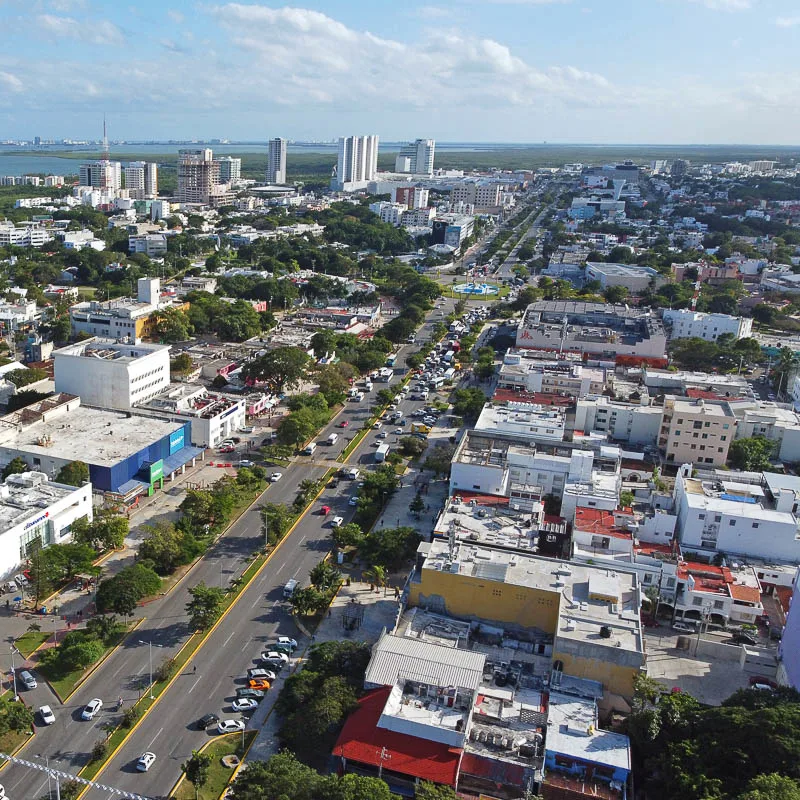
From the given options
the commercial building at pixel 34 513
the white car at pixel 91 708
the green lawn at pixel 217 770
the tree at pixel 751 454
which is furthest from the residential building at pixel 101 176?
the green lawn at pixel 217 770

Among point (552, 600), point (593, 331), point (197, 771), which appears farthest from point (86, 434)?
point (593, 331)

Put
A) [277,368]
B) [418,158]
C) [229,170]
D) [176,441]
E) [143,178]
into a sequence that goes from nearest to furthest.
A: [176,441] < [277,368] < [143,178] < [229,170] < [418,158]

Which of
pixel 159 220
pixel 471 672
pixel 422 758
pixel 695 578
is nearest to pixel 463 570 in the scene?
pixel 471 672

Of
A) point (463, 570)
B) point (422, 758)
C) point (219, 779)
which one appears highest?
point (463, 570)

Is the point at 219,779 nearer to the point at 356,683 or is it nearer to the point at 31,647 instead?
the point at 356,683

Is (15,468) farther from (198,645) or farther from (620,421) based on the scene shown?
(620,421)

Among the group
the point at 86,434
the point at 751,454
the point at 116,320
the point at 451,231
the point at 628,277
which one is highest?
the point at 451,231
